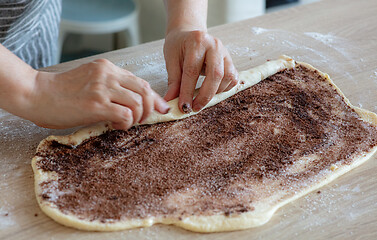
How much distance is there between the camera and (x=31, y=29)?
1.51m

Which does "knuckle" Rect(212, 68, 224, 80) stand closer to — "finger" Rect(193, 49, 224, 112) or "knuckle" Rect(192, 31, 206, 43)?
"finger" Rect(193, 49, 224, 112)

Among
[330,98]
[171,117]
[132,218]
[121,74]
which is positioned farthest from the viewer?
[330,98]

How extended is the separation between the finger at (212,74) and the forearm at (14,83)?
0.47 meters

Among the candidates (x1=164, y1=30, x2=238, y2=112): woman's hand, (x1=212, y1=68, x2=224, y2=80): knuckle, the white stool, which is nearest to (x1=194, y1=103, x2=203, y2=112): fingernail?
(x1=164, y1=30, x2=238, y2=112): woman's hand

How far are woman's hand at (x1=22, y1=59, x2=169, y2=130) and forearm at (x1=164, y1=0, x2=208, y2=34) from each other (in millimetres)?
376

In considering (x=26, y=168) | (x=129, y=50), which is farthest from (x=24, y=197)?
(x=129, y=50)

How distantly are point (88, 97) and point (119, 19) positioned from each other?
1.63 m

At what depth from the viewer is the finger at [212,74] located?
1207mm

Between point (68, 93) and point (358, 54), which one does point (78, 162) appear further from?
point (358, 54)

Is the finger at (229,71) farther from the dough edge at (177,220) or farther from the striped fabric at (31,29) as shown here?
the striped fabric at (31,29)

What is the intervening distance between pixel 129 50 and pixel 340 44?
33.0 inches

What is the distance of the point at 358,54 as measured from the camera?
5.36ft

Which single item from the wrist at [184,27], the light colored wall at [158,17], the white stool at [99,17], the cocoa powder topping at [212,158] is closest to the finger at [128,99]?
the cocoa powder topping at [212,158]

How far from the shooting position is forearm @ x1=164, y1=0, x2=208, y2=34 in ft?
4.50
